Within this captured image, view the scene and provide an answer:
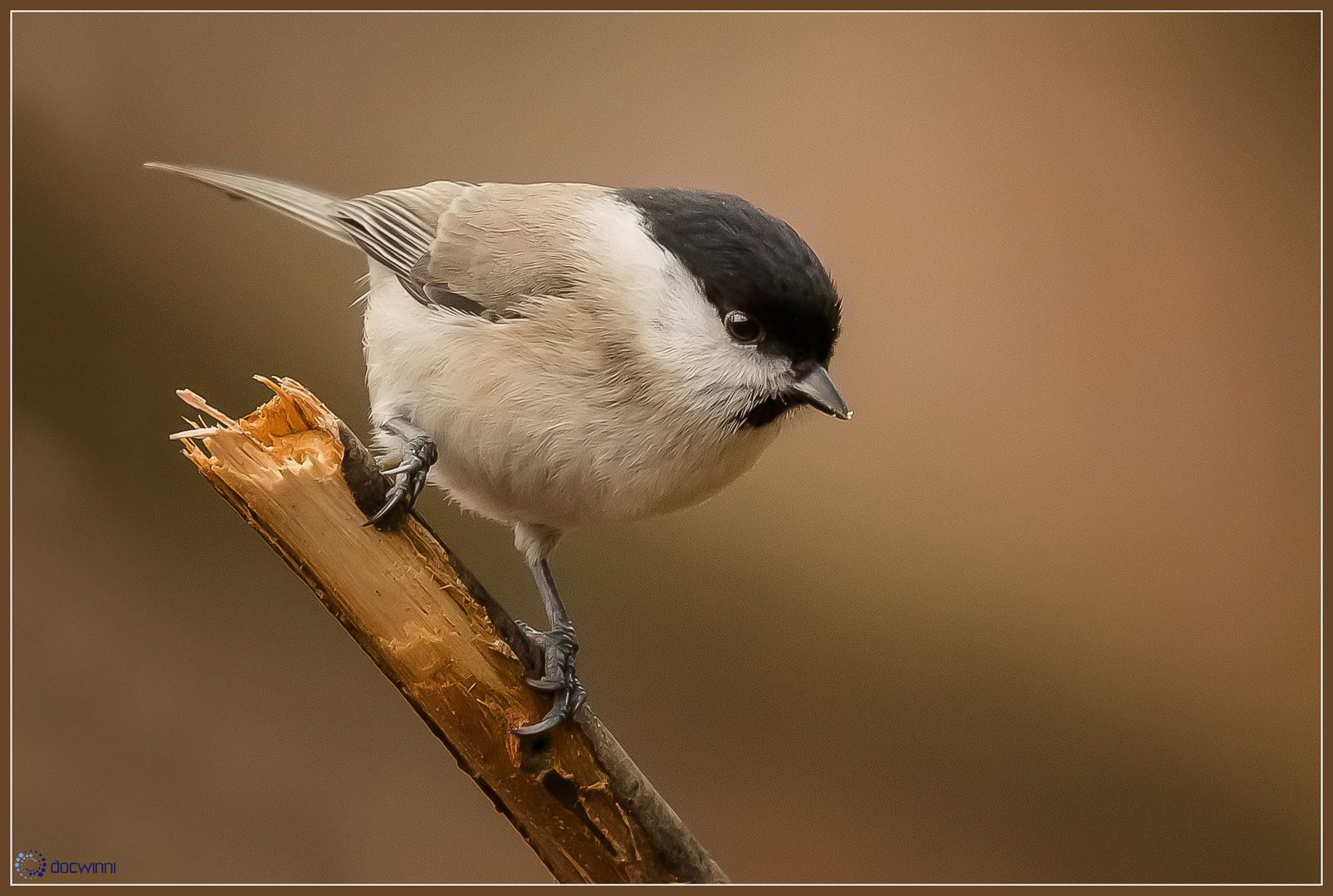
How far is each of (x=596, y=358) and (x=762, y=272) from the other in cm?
21

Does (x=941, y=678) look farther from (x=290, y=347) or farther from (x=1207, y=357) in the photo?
(x=290, y=347)

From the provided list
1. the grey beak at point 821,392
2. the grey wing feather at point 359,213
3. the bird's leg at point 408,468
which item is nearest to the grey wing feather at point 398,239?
the grey wing feather at point 359,213

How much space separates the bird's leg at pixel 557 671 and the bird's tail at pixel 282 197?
639mm

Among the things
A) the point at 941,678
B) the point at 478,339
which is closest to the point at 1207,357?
the point at 941,678

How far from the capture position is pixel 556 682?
3.70 ft

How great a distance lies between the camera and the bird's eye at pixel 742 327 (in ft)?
3.43

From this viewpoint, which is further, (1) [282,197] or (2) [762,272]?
(1) [282,197]

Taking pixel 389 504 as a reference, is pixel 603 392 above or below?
above

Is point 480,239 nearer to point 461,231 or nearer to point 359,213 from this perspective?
point 461,231

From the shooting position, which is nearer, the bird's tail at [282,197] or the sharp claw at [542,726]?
the sharp claw at [542,726]

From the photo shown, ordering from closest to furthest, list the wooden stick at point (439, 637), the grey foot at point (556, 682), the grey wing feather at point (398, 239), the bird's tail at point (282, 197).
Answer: the wooden stick at point (439, 637), the grey foot at point (556, 682), the grey wing feather at point (398, 239), the bird's tail at point (282, 197)

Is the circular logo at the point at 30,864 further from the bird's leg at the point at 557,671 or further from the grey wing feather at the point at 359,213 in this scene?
the grey wing feather at the point at 359,213

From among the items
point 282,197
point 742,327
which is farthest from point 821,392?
point 282,197

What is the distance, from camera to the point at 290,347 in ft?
5.43
